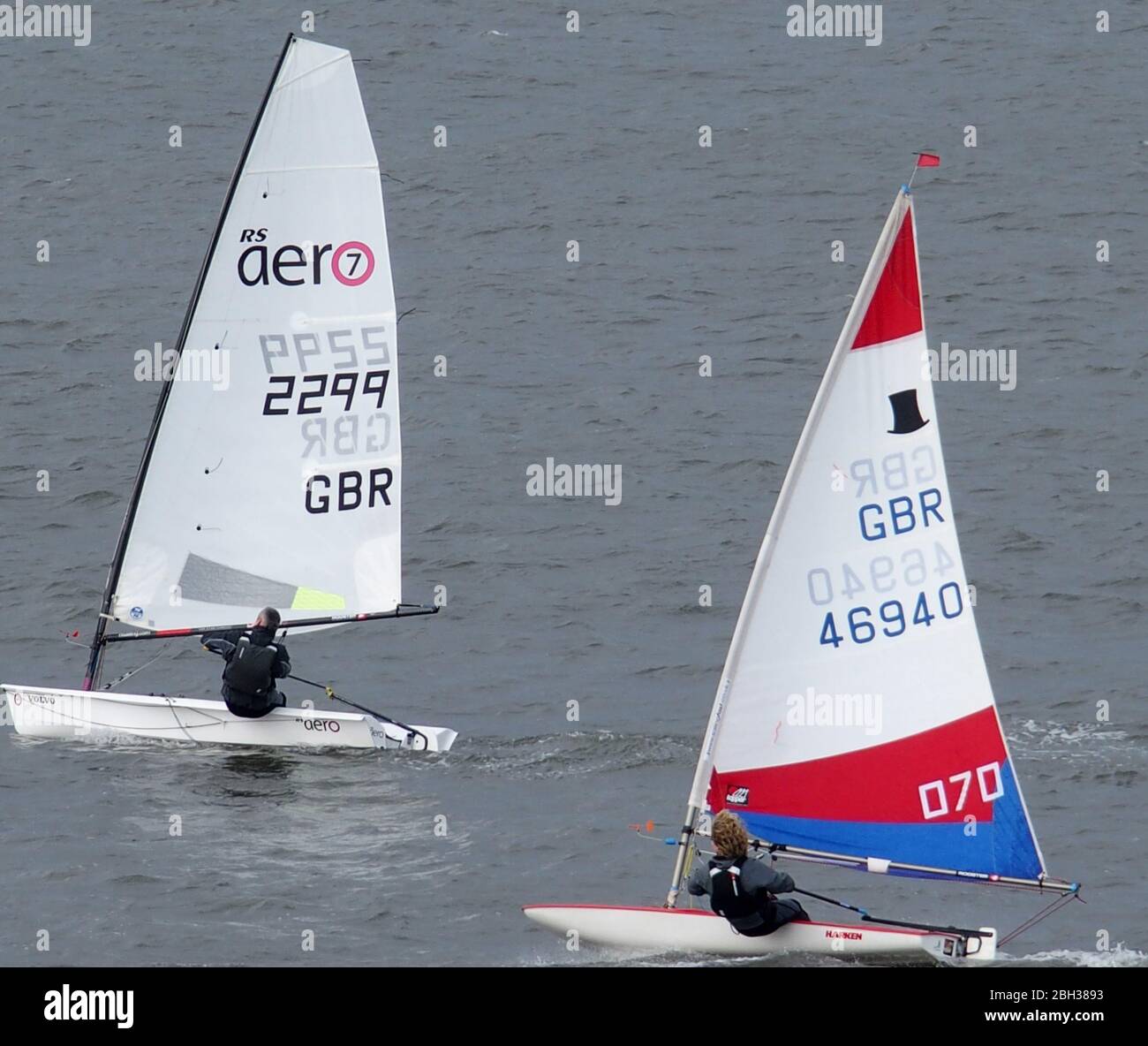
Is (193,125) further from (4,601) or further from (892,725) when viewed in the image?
(892,725)

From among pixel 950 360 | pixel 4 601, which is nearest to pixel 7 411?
pixel 4 601

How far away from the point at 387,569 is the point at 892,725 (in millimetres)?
9240

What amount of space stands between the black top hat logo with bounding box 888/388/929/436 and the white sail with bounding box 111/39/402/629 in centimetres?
887

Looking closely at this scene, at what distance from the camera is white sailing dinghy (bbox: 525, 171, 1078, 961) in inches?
674

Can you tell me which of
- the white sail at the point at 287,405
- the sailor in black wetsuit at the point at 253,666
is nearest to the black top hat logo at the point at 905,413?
the white sail at the point at 287,405

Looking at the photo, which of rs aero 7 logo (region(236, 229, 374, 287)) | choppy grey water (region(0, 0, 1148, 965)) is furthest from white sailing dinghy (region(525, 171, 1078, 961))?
rs aero 7 logo (region(236, 229, 374, 287))

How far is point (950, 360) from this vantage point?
3756cm

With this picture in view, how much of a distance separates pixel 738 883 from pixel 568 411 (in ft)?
64.6

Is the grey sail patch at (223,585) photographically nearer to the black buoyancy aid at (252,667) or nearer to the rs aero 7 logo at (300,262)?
the black buoyancy aid at (252,667)

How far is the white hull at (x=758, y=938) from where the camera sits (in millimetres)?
17406

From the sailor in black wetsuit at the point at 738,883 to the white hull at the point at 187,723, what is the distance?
7.25m

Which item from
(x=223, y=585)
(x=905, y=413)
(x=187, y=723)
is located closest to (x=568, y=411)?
(x=223, y=585)

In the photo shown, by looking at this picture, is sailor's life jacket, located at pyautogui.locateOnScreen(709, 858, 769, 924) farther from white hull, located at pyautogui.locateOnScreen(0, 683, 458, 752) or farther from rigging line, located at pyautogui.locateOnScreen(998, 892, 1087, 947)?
white hull, located at pyautogui.locateOnScreen(0, 683, 458, 752)

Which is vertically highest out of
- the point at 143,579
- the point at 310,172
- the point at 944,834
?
the point at 310,172
